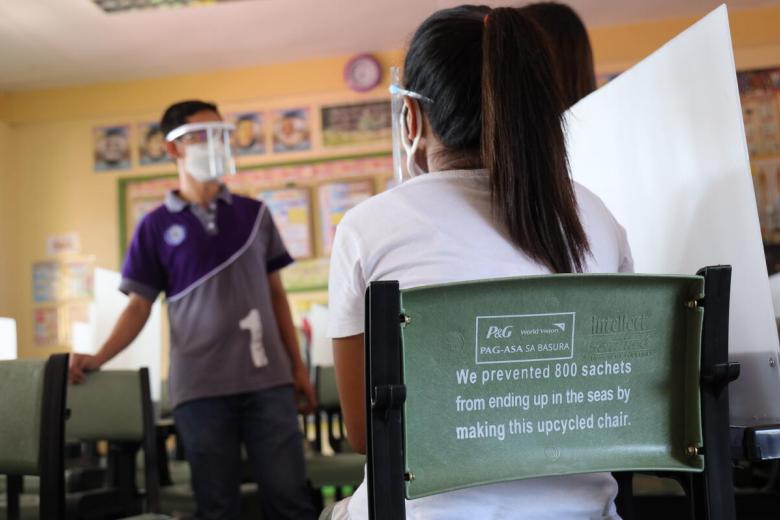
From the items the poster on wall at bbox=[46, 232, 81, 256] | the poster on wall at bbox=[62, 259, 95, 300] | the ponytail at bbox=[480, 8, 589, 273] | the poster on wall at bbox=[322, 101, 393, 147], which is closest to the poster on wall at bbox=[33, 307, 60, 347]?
the poster on wall at bbox=[62, 259, 95, 300]

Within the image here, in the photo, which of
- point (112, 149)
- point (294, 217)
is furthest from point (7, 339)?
point (112, 149)

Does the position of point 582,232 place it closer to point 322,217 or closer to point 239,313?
point 239,313

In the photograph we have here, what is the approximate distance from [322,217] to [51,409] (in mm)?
4222

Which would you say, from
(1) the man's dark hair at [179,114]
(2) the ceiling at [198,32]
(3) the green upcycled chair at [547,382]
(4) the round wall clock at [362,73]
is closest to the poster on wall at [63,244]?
(2) the ceiling at [198,32]

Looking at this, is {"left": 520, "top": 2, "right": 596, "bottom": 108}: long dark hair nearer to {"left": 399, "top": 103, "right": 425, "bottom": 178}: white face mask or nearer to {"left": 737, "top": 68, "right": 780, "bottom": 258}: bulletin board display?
{"left": 399, "top": 103, "right": 425, "bottom": 178}: white face mask

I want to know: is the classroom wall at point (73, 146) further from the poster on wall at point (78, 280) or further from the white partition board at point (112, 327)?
the white partition board at point (112, 327)

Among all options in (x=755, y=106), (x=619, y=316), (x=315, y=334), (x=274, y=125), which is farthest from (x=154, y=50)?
(x=619, y=316)

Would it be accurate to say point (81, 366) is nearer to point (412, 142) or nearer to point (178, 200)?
point (178, 200)

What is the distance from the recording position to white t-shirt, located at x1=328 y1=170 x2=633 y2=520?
95 cm

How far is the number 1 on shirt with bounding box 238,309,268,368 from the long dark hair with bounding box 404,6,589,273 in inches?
65.5

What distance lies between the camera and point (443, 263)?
991 mm

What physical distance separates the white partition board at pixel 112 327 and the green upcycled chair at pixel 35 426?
2.74m

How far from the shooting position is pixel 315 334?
13.2 ft

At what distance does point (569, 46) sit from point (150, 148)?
4576 millimetres
